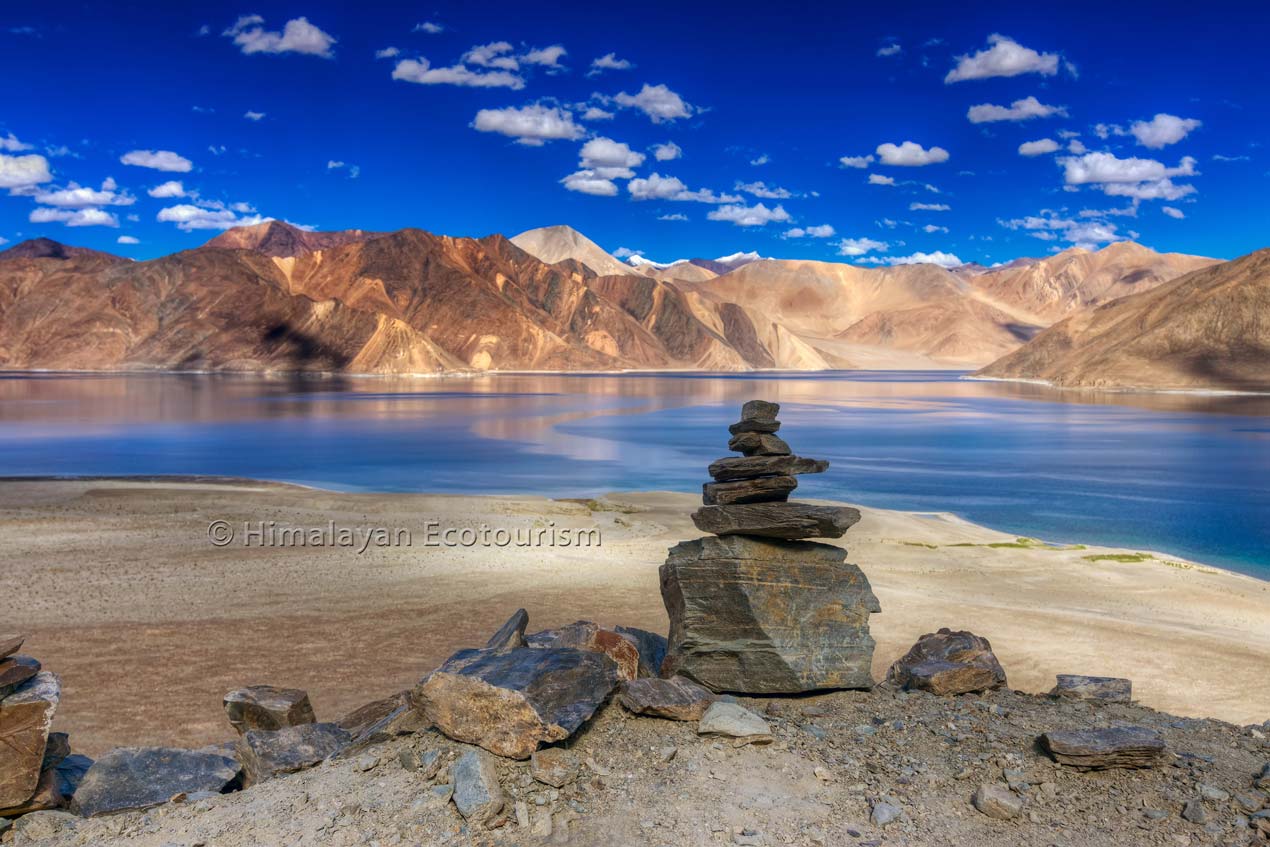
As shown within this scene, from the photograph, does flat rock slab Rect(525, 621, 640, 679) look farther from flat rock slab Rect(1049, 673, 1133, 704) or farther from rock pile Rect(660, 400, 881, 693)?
flat rock slab Rect(1049, 673, 1133, 704)

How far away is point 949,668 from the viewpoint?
8273mm

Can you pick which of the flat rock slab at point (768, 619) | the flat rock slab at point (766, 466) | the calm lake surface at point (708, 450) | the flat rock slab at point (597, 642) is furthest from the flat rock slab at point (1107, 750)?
the calm lake surface at point (708, 450)

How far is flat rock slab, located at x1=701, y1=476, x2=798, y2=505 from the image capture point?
8719 mm

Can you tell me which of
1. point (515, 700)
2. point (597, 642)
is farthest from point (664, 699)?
point (597, 642)

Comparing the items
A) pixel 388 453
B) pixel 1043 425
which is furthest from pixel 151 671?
pixel 1043 425

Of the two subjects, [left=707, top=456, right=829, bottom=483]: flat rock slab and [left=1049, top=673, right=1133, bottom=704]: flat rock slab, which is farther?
[left=707, top=456, right=829, bottom=483]: flat rock slab

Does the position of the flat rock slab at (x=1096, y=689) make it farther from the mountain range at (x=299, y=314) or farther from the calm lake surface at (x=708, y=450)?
the mountain range at (x=299, y=314)

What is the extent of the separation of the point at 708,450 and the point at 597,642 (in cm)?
3650

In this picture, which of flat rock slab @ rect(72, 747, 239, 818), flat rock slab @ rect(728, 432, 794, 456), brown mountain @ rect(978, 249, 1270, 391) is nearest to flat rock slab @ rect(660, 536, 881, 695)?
flat rock slab @ rect(728, 432, 794, 456)

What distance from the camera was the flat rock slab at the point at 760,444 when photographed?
8.98 m

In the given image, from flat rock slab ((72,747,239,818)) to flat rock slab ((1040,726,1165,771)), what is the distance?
5623 millimetres

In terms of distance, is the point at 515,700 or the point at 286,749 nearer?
the point at 515,700

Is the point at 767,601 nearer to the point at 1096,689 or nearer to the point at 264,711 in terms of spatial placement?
the point at 1096,689

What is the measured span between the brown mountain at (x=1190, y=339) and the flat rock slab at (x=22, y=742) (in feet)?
381
